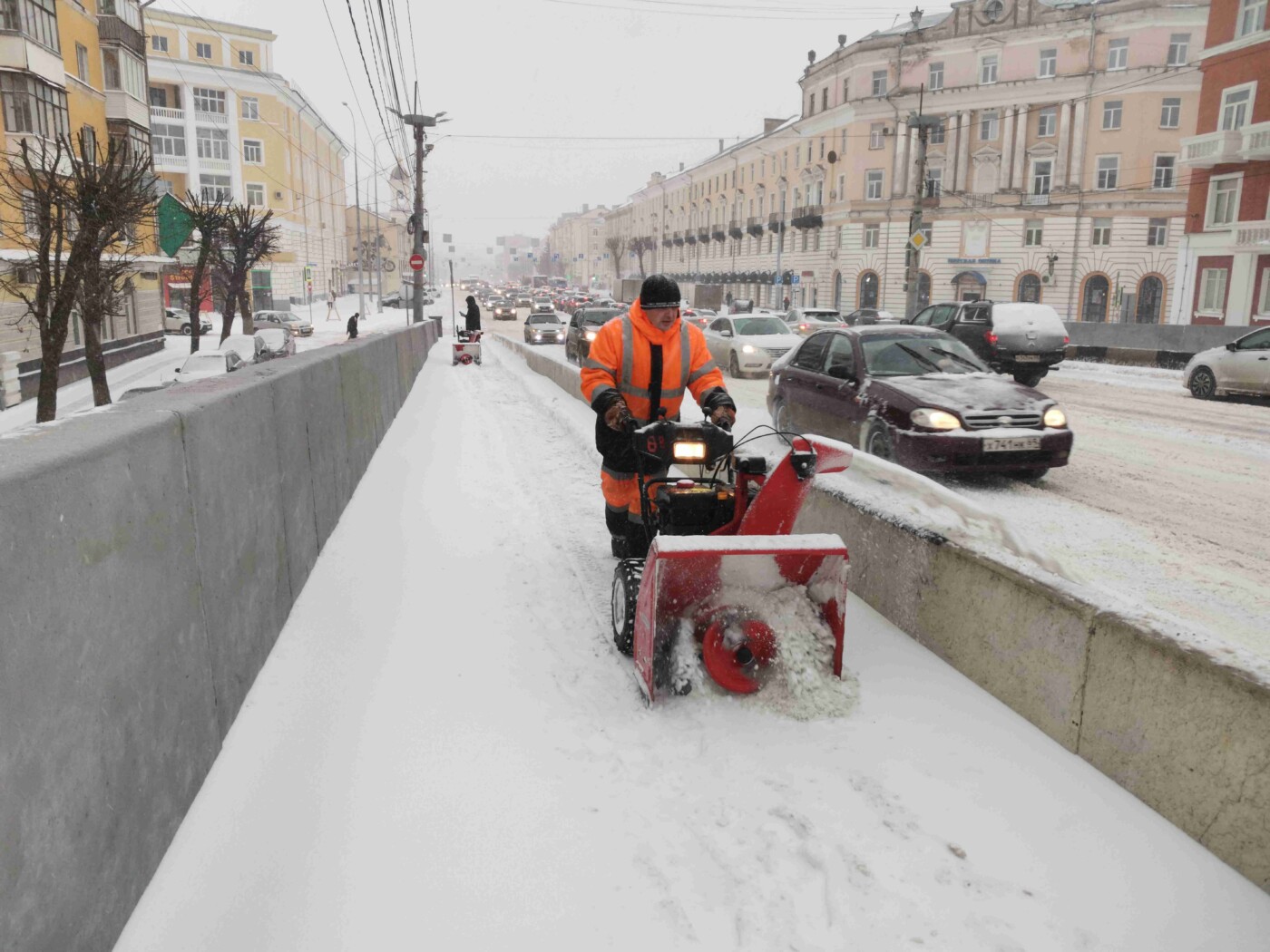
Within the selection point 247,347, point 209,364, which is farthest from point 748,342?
point 247,347

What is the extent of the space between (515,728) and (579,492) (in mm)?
4741

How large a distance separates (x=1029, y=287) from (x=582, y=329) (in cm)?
3890

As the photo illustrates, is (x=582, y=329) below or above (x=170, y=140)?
below

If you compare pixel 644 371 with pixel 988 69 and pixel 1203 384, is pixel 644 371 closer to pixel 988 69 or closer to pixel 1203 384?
pixel 1203 384

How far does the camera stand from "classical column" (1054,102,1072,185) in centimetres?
5281

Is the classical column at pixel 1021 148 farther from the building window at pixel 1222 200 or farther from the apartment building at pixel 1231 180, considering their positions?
the building window at pixel 1222 200

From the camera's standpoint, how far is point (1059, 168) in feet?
175

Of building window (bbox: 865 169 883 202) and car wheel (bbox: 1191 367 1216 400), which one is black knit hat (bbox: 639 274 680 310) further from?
building window (bbox: 865 169 883 202)

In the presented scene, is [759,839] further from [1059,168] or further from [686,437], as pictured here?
[1059,168]

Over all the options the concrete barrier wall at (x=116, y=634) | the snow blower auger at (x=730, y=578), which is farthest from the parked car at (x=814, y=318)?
the concrete barrier wall at (x=116, y=634)

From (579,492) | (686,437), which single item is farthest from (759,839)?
(579,492)

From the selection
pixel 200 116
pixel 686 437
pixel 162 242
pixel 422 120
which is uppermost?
pixel 200 116

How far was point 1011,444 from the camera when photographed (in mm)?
8445

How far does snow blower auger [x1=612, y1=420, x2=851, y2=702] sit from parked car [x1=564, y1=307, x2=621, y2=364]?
20083 mm
